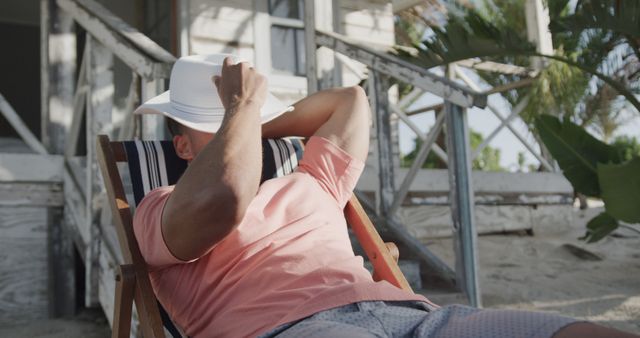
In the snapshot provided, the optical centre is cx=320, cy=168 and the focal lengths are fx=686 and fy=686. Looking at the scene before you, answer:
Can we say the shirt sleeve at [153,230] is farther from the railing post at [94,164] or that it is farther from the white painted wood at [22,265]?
Answer: the white painted wood at [22,265]

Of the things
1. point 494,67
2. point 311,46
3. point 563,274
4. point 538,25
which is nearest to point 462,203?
point 311,46

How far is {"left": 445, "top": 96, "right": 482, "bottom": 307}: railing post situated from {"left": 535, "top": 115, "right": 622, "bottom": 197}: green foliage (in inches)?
38.3

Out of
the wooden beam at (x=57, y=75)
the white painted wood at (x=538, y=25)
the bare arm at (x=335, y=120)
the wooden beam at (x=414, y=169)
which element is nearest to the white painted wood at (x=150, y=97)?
the bare arm at (x=335, y=120)

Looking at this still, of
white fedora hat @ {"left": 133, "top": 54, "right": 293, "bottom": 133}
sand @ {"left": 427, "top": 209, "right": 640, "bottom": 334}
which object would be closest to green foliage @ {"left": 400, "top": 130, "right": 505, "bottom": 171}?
sand @ {"left": 427, "top": 209, "right": 640, "bottom": 334}

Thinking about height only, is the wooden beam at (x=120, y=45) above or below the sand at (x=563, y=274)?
above

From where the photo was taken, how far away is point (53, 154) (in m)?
4.44

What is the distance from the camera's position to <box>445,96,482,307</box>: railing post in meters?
4.15

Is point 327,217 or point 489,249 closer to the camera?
point 327,217

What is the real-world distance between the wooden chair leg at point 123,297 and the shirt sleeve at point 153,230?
0.34 ft

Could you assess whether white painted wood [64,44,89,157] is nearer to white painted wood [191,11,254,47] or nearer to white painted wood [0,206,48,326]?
white painted wood [0,206,48,326]

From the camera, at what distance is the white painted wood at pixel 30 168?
420 cm

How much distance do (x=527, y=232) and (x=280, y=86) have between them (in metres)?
3.37

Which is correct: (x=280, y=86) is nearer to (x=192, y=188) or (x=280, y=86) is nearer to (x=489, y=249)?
(x=489, y=249)

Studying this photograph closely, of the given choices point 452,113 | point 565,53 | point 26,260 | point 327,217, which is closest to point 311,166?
point 327,217
